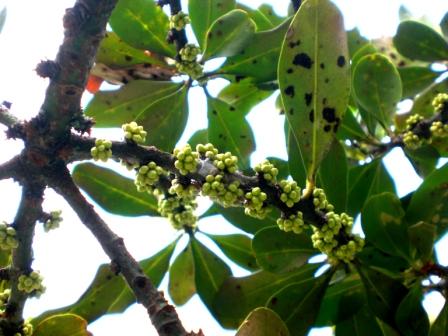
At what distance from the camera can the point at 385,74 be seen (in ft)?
8.39

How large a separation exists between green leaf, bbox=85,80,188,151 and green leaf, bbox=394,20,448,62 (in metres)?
1.00

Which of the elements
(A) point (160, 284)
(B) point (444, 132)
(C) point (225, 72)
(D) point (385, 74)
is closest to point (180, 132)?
(C) point (225, 72)

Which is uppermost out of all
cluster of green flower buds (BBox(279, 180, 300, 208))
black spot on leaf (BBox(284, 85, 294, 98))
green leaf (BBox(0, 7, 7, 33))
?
green leaf (BBox(0, 7, 7, 33))

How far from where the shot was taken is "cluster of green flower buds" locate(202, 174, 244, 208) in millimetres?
1856

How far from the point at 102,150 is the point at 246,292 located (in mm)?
883

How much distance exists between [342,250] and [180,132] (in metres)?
0.94

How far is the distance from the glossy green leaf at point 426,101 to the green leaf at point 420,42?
17 cm

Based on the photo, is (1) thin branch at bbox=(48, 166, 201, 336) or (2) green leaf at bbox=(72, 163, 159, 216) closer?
(1) thin branch at bbox=(48, 166, 201, 336)

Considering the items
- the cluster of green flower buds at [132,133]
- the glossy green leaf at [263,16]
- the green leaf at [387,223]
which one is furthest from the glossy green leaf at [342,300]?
the glossy green leaf at [263,16]

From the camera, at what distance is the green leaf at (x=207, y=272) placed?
8.78 ft

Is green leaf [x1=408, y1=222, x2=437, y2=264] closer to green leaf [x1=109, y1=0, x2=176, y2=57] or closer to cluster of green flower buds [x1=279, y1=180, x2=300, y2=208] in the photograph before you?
cluster of green flower buds [x1=279, y1=180, x2=300, y2=208]

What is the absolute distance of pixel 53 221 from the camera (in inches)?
86.2

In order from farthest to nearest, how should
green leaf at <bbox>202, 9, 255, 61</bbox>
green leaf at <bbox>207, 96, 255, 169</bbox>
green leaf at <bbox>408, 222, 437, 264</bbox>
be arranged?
green leaf at <bbox>207, 96, 255, 169</bbox> < green leaf at <bbox>202, 9, 255, 61</bbox> < green leaf at <bbox>408, 222, 437, 264</bbox>

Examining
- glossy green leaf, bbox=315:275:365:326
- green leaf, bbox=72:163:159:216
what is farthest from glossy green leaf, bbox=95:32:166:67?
glossy green leaf, bbox=315:275:365:326
